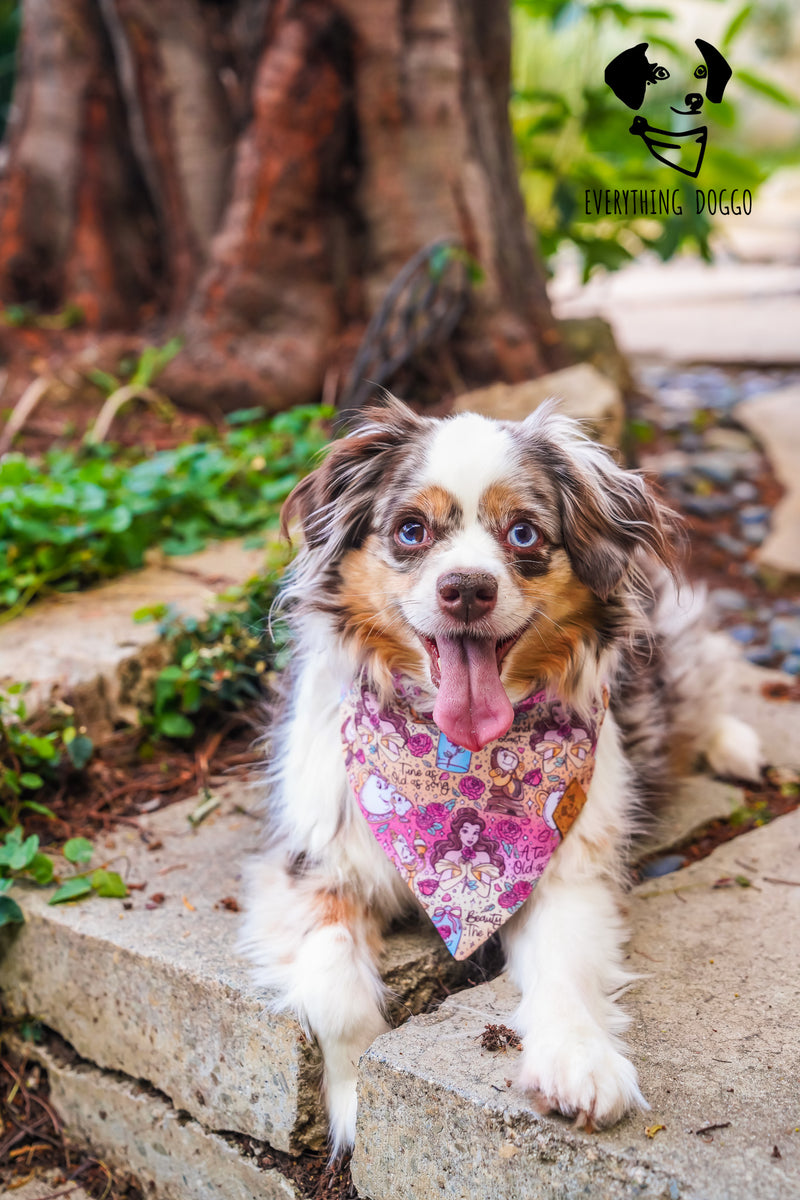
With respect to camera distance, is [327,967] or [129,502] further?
[129,502]

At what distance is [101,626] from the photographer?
3.88 m

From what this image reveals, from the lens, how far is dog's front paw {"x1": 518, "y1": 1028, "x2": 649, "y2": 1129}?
193 centimetres

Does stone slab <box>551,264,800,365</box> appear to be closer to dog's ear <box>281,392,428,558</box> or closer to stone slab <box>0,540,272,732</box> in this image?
stone slab <box>0,540,272,732</box>

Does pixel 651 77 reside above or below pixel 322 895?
above

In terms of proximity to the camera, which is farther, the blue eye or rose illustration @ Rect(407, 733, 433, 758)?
rose illustration @ Rect(407, 733, 433, 758)

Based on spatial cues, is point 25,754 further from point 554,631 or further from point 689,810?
point 689,810

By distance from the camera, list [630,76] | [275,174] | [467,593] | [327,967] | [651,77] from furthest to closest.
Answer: [275,174]
[630,76]
[651,77]
[327,967]
[467,593]

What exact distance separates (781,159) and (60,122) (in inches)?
802

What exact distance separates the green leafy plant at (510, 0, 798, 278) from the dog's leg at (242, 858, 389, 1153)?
16.2ft

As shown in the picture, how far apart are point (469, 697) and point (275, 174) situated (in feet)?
14.2

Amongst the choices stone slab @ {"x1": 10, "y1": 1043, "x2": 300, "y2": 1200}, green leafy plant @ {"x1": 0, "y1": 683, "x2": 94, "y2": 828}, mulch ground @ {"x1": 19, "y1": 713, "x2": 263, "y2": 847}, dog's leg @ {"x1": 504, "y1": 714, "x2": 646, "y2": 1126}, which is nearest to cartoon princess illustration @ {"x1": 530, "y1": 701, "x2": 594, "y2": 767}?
dog's leg @ {"x1": 504, "y1": 714, "x2": 646, "y2": 1126}

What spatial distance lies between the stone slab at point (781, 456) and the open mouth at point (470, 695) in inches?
141

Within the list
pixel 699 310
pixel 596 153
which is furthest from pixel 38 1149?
pixel 699 310

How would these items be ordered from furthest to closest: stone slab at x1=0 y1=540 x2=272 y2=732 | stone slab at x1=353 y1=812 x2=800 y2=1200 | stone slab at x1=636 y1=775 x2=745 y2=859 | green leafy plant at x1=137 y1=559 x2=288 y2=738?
green leafy plant at x1=137 y1=559 x2=288 y2=738 < stone slab at x1=0 y1=540 x2=272 y2=732 < stone slab at x1=636 y1=775 x2=745 y2=859 < stone slab at x1=353 y1=812 x2=800 y2=1200
